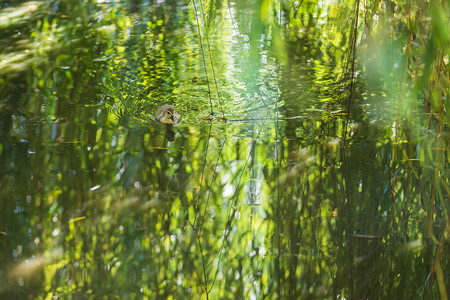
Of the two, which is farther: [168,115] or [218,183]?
[168,115]

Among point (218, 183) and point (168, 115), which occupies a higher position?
point (168, 115)

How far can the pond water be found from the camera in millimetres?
1862

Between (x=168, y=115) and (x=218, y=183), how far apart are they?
0.64 m

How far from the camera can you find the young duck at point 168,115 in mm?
2836

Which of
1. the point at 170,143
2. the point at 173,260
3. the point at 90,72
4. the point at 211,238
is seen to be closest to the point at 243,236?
the point at 211,238

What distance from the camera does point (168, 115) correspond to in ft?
9.30

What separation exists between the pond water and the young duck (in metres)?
0.05

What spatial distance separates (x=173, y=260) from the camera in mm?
1957

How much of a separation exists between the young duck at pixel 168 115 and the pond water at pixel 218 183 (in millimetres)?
53

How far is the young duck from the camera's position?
284cm

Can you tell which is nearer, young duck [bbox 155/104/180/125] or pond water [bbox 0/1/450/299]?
pond water [bbox 0/1/450/299]

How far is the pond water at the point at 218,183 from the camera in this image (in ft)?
6.11

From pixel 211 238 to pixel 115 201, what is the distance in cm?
46

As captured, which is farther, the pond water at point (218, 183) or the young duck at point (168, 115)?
the young duck at point (168, 115)
